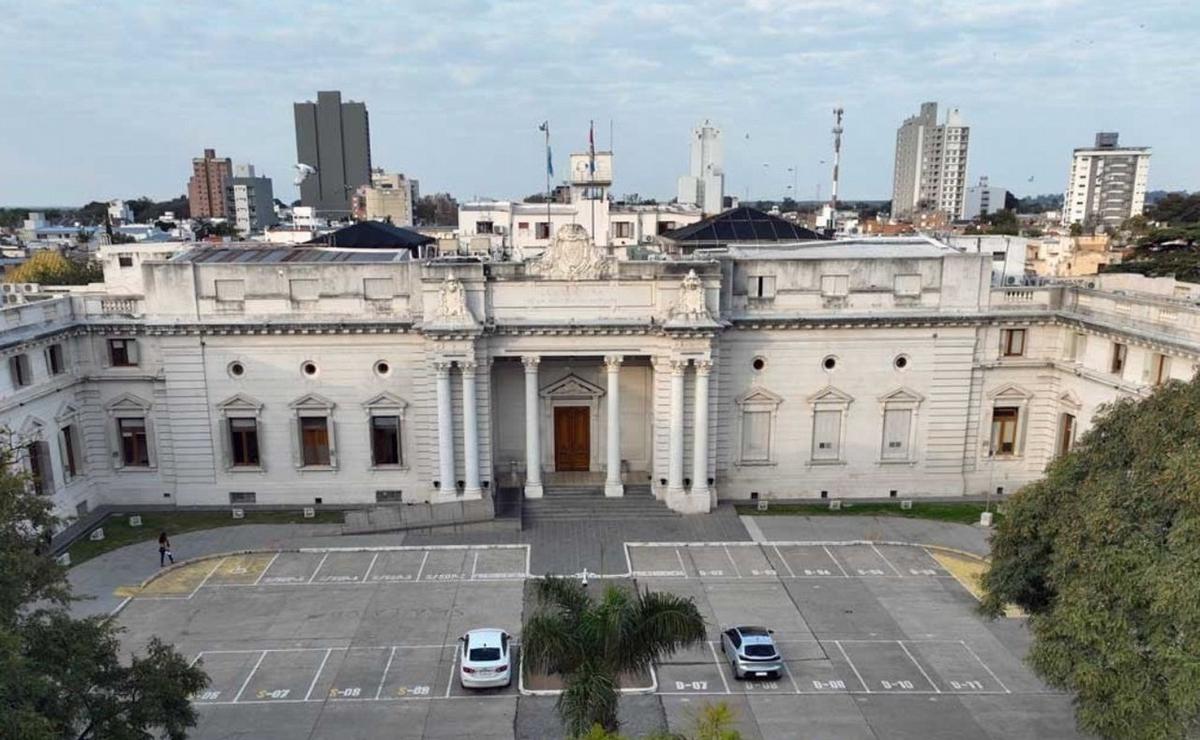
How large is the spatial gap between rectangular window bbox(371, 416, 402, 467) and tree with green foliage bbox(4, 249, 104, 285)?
48653mm

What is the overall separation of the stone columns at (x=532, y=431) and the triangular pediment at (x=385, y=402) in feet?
21.0

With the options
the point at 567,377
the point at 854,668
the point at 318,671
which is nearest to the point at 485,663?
the point at 318,671

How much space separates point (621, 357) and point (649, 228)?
44.2 m

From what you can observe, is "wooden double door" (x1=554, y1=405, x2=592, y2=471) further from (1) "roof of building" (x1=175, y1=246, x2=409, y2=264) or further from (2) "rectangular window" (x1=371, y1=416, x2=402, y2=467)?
(1) "roof of building" (x1=175, y1=246, x2=409, y2=264)

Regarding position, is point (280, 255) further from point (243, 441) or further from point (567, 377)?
point (567, 377)

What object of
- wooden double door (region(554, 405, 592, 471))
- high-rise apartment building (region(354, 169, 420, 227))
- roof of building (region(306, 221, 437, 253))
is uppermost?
high-rise apartment building (region(354, 169, 420, 227))

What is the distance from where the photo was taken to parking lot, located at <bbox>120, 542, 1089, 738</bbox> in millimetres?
25719

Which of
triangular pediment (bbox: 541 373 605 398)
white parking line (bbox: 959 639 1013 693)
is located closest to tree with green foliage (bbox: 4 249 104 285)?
triangular pediment (bbox: 541 373 605 398)

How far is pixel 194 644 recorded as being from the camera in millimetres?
30109

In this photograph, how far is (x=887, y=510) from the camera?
43.3m

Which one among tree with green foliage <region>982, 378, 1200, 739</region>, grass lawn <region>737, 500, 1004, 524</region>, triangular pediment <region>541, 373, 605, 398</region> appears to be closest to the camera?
tree with green foliage <region>982, 378, 1200, 739</region>

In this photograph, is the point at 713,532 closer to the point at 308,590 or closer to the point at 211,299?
the point at 308,590

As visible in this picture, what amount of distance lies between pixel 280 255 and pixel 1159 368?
44.5 meters

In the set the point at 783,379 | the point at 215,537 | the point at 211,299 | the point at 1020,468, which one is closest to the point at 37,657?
the point at 215,537
